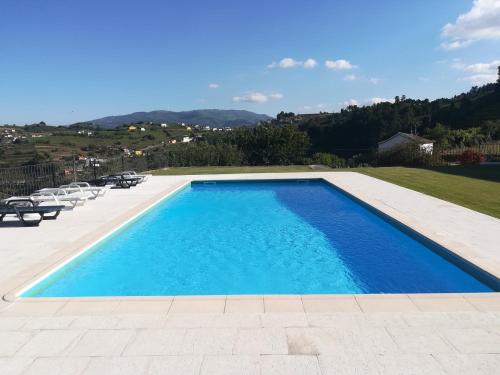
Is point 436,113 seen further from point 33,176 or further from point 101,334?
point 101,334

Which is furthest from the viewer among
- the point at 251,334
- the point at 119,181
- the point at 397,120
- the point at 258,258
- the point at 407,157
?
the point at 397,120

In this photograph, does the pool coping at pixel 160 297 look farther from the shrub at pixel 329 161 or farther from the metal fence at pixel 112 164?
the shrub at pixel 329 161

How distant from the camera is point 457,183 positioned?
38.0ft

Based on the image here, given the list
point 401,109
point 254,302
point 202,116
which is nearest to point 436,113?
point 401,109

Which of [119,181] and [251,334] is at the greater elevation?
[119,181]

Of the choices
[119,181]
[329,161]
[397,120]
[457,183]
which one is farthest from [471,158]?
[397,120]

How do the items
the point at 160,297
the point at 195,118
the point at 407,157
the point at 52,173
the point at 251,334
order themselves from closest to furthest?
the point at 251,334 → the point at 160,297 → the point at 52,173 → the point at 407,157 → the point at 195,118

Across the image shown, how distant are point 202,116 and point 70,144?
5100 inches

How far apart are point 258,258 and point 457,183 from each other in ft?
26.8

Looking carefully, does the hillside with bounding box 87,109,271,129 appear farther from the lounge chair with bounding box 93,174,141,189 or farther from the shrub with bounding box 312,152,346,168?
the lounge chair with bounding box 93,174,141,189

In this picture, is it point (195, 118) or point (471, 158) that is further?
point (195, 118)

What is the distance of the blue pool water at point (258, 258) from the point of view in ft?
16.5

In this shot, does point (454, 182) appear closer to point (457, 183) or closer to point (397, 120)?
point (457, 183)

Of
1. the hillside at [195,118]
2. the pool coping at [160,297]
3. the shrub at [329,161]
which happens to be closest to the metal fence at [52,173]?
the pool coping at [160,297]
